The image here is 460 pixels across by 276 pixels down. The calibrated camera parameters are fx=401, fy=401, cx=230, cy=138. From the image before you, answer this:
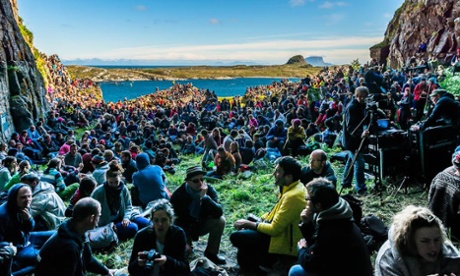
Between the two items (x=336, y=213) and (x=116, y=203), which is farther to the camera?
(x=116, y=203)

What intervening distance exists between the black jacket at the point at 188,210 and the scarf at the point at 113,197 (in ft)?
3.68

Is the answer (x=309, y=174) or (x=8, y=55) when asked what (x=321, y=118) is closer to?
(x=309, y=174)

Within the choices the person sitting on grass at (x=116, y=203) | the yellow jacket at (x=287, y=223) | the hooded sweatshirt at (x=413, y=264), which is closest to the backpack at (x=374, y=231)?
the yellow jacket at (x=287, y=223)


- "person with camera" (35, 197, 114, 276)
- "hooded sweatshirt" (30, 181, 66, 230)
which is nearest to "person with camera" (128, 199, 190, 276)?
"person with camera" (35, 197, 114, 276)

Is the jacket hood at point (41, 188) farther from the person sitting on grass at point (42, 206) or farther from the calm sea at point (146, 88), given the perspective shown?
the calm sea at point (146, 88)

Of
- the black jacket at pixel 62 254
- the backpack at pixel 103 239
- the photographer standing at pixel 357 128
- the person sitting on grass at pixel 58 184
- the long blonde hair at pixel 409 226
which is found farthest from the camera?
the person sitting on grass at pixel 58 184

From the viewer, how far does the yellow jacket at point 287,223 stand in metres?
4.44

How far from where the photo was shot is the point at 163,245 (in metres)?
3.96

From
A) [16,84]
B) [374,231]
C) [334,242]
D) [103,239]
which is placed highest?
[334,242]

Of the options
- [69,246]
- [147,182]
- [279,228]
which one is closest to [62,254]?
[69,246]

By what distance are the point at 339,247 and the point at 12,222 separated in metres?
3.71

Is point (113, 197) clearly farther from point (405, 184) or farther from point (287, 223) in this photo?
point (405, 184)

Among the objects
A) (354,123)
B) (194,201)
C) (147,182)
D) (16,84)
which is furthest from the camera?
(16,84)

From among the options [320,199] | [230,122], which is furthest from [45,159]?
Answer: [320,199]
